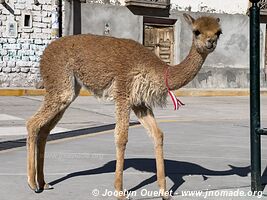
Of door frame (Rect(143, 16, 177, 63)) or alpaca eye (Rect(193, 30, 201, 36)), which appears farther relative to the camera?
door frame (Rect(143, 16, 177, 63))

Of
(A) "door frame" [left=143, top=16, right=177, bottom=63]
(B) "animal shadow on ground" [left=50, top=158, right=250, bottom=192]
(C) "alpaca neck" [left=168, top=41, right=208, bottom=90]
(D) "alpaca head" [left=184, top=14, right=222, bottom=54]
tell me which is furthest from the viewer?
(A) "door frame" [left=143, top=16, right=177, bottom=63]

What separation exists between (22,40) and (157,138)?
1784cm

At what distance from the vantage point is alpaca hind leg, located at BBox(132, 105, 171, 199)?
614 centimetres

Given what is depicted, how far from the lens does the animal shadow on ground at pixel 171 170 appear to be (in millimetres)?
7045

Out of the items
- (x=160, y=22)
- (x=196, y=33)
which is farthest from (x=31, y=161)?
(x=160, y=22)

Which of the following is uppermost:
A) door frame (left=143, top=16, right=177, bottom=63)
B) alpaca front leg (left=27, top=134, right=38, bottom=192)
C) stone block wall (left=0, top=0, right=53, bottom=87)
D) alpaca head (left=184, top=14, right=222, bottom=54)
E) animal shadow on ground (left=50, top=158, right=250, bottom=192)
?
door frame (left=143, top=16, right=177, bottom=63)

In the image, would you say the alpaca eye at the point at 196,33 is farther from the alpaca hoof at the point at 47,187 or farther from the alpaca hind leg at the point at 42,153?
the alpaca hoof at the point at 47,187

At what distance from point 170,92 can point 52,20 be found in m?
17.4

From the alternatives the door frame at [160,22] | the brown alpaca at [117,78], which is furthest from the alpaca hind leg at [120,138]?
the door frame at [160,22]

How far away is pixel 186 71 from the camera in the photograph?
6035mm

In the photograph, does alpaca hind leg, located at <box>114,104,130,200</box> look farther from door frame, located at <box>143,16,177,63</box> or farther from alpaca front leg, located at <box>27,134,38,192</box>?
door frame, located at <box>143,16,177,63</box>

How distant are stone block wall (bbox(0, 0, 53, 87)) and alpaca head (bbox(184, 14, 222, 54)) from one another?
17.9 m

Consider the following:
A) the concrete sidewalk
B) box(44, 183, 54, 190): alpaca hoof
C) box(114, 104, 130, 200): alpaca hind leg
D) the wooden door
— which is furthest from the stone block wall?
box(114, 104, 130, 200): alpaca hind leg

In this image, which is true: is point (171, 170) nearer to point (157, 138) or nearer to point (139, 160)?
point (139, 160)
